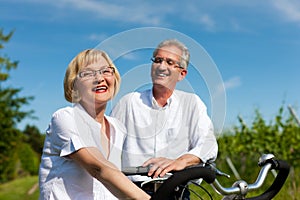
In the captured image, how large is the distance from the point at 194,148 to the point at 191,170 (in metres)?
0.50

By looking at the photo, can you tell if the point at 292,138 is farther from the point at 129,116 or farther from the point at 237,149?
the point at 129,116

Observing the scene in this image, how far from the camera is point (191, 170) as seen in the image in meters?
1.54

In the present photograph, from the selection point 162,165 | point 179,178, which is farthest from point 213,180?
point 162,165

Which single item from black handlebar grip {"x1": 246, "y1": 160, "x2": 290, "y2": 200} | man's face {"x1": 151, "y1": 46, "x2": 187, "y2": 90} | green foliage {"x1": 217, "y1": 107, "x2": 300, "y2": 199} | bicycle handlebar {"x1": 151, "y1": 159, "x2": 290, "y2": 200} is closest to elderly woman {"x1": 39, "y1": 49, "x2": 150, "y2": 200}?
man's face {"x1": 151, "y1": 46, "x2": 187, "y2": 90}

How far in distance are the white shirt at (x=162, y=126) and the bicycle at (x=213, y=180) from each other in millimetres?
105

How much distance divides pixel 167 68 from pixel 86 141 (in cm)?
36

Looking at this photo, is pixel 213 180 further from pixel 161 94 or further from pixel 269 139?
pixel 269 139

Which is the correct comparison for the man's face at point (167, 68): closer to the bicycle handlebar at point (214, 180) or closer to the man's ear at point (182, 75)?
the man's ear at point (182, 75)

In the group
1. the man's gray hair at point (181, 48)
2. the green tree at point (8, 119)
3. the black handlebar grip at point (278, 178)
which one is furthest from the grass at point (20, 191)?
the man's gray hair at point (181, 48)

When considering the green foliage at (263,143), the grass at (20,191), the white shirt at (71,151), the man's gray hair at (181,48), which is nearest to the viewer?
the man's gray hair at (181,48)

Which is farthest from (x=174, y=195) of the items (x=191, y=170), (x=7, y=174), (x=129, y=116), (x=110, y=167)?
(x=7, y=174)

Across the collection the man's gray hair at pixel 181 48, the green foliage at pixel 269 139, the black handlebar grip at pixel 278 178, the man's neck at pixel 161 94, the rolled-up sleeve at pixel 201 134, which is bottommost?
the black handlebar grip at pixel 278 178

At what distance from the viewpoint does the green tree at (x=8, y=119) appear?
23328mm

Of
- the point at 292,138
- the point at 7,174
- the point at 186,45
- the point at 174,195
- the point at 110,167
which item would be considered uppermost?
the point at 7,174
